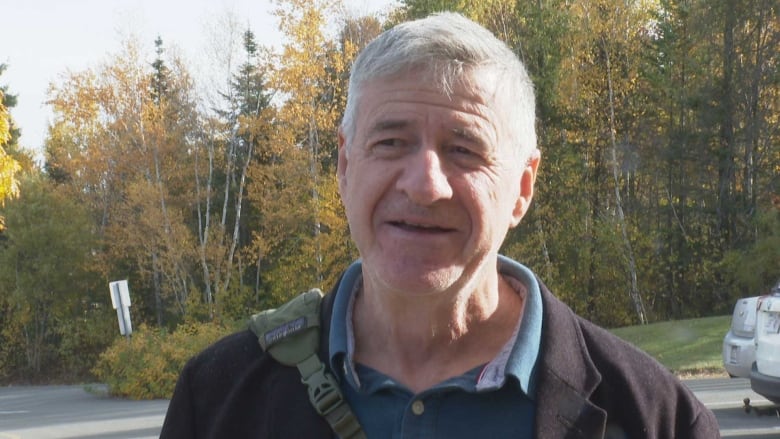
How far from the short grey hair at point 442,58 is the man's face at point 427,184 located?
0.08 ft

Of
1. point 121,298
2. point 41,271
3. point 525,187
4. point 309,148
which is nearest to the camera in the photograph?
point 525,187

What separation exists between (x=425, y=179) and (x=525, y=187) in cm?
43

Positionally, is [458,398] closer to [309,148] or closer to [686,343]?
[686,343]

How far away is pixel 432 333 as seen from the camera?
8.18 feet

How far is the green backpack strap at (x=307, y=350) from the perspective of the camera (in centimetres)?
229

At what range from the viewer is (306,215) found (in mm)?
33562

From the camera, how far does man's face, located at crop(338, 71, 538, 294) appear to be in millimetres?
2305

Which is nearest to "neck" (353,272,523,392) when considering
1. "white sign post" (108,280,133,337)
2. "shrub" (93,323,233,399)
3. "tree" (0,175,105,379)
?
"white sign post" (108,280,133,337)

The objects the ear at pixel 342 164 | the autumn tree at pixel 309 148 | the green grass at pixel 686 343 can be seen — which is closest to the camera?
the ear at pixel 342 164

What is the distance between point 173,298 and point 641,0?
21202 millimetres

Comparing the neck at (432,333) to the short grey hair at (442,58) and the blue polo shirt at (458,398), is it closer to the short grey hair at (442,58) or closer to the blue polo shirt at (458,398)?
the blue polo shirt at (458,398)

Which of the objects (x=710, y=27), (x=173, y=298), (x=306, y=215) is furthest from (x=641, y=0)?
(x=173, y=298)

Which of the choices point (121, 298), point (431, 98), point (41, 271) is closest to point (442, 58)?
point (431, 98)

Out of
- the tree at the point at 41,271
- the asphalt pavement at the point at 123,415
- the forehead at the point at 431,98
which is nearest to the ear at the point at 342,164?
the forehead at the point at 431,98
